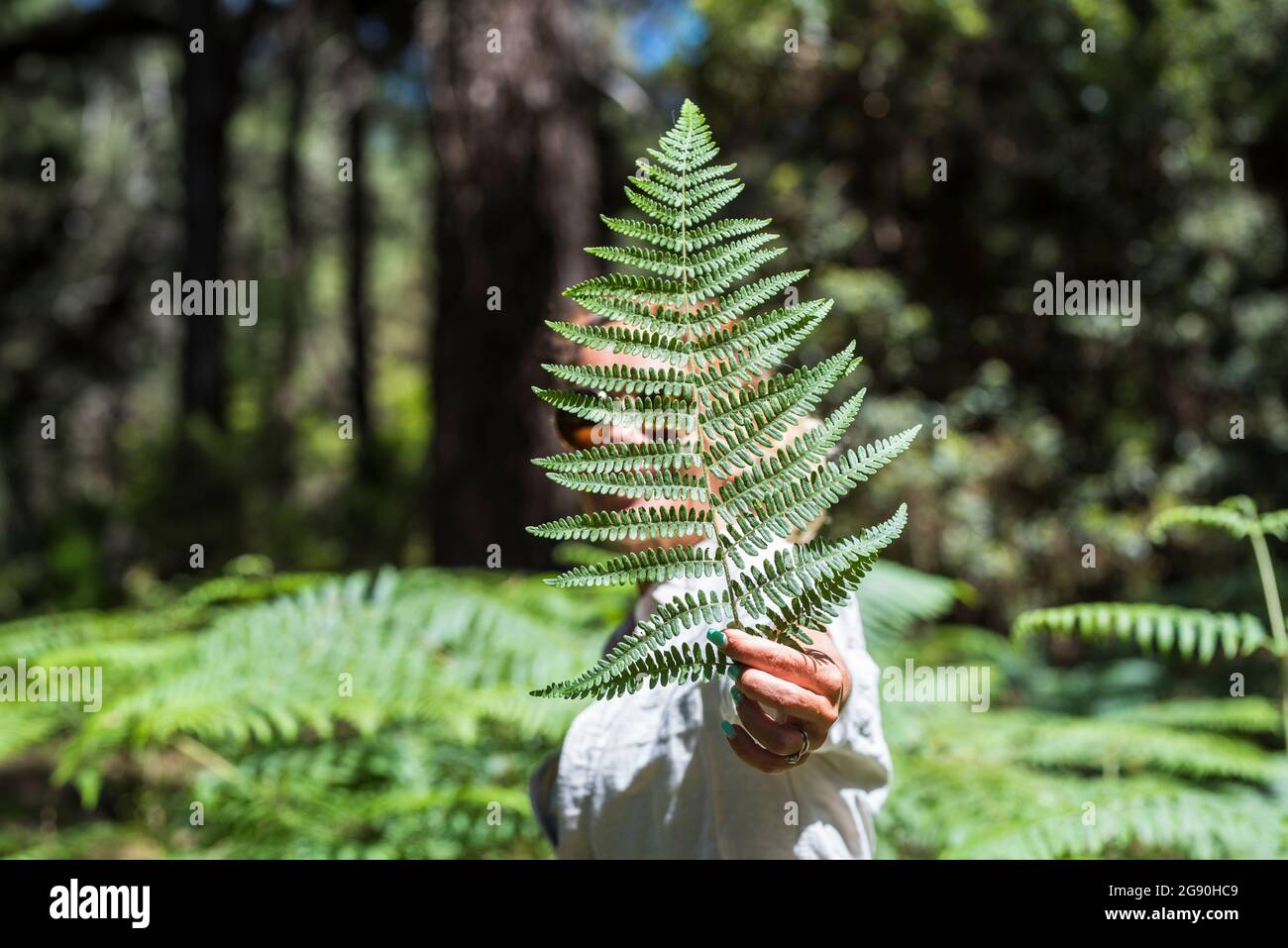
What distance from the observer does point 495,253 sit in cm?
448

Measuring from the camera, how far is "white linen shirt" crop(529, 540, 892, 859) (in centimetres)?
141

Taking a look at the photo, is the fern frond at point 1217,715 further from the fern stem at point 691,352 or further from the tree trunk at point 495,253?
the fern stem at point 691,352

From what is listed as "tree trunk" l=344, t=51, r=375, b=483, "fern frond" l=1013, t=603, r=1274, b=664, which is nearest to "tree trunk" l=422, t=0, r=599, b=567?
"fern frond" l=1013, t=603, r=1274, b=664

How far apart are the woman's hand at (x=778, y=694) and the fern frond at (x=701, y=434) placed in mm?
26

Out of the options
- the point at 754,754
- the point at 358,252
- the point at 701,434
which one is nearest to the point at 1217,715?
the point at 754,754

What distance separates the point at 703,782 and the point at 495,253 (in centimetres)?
340

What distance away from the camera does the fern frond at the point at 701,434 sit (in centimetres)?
100

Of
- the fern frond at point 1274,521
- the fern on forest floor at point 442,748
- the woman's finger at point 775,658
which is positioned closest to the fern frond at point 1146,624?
the fern frond at point 1274,521

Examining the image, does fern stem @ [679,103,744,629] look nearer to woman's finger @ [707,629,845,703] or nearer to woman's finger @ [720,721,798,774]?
woman's finger @ [707,629,845,703]

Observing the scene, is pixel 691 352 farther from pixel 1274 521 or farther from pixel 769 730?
pixel 1274 521

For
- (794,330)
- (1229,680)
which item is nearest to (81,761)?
(794,330)

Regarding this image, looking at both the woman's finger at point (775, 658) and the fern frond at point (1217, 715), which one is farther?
the fern frond at point (1217, 715)
